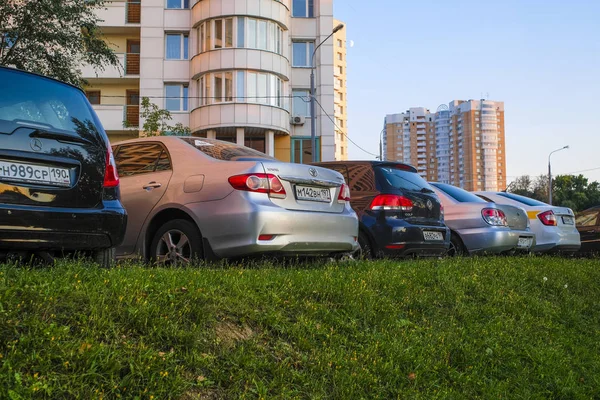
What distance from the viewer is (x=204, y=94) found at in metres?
32.2

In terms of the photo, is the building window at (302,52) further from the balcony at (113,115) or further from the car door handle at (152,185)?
the car door handle at (152,185)

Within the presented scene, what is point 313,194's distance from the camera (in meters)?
6.46

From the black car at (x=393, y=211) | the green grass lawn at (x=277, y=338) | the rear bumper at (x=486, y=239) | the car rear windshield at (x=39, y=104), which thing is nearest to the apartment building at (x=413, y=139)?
the rear bumper at (x=486, y=239)

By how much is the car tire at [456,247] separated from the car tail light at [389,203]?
2.82 m

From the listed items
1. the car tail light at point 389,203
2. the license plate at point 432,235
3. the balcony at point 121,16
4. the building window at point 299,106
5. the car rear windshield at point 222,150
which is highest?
the balcony at point 121,16

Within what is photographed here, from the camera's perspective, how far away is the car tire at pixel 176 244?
619cm

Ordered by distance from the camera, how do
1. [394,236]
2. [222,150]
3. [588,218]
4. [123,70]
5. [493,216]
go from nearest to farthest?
1. [222,150]
2. [394,236]
3. [493,216]
4. [588,218]
5. [123,70]

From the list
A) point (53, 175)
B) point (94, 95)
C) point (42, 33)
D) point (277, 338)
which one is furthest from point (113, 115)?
point (277, 338)

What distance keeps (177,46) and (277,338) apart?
3232 cm

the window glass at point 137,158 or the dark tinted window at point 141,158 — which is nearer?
the dark tinted window at point 141,158

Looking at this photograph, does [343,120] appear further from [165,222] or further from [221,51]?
[165,222]

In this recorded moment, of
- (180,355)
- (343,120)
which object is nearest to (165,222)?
(180,355)

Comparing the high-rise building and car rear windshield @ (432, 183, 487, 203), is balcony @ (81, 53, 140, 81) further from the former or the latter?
the high-rise building

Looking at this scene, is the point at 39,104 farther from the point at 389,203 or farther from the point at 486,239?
the point at 486,239
